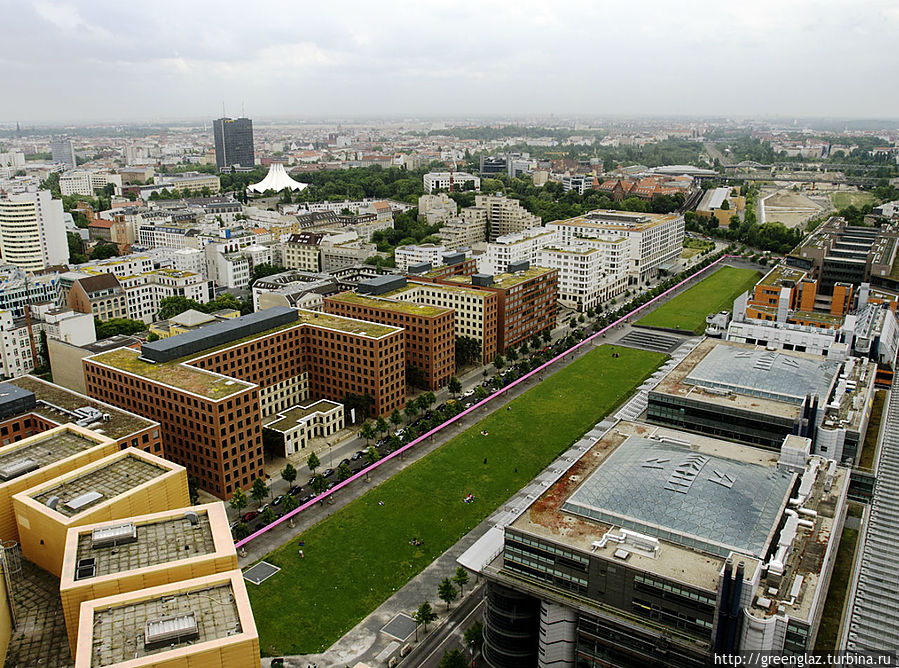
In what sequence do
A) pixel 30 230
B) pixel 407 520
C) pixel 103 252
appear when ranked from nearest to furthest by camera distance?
pixel 407 520
pixel 30 230
pixel 103 252

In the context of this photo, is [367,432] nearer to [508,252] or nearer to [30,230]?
[508,252]

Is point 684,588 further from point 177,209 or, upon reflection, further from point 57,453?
point 177,209

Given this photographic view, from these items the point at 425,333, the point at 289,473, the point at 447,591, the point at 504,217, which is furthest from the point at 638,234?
the point at 447,591

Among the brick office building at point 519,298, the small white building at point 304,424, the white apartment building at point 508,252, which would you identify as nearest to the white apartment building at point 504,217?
the white apartment building at point 508,252

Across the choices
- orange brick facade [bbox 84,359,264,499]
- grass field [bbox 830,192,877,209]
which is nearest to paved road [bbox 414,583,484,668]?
orange brick facade [bbox 84,359,264,499]

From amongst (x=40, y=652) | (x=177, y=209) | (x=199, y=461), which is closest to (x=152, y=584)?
(x=40, y=652)

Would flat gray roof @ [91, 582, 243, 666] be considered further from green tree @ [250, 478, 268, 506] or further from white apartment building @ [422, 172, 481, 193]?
white apartment building @ [422, 172, 481, 193]
